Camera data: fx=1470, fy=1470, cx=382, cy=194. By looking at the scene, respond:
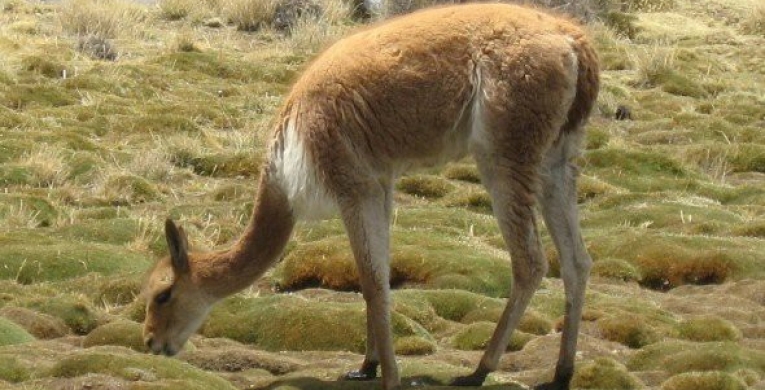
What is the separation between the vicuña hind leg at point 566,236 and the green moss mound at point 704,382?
0.68m

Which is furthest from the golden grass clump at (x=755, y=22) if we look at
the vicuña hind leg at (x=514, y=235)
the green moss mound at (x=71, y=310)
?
the vicuña hind leg at (x=514, y=235)

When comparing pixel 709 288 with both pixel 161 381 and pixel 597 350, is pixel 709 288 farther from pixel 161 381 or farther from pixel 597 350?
pixel 161 381

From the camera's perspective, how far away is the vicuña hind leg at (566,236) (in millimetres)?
9688

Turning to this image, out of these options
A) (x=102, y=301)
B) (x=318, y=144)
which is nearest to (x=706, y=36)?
(x=102, y=301)

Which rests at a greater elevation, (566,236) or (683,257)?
(566,236)

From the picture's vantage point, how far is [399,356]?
10.9 m

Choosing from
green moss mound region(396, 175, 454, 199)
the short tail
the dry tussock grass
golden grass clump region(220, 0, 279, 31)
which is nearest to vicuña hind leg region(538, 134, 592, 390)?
the short tail

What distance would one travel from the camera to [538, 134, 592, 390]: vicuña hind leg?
31.8 ft

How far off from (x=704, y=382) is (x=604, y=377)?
2.14 ft

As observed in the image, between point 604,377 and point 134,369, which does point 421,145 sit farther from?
point 134,369

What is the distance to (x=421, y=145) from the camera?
9641 mm

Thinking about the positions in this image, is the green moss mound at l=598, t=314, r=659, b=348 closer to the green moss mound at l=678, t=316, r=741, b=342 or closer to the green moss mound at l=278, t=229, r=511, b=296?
the green moss mound at l=678, t=316, r=741, b=342

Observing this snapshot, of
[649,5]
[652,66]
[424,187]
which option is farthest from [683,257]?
[649,5]

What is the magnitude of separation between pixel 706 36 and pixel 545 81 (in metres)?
23.1
